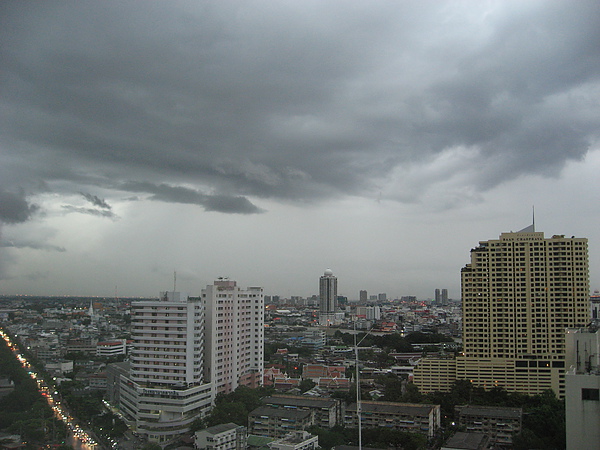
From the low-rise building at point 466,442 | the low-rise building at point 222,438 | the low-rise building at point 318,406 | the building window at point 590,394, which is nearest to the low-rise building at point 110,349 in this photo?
the low-rise building at point 318,406

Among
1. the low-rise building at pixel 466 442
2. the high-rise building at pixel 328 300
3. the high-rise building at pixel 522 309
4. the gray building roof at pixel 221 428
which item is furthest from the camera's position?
the high-rise building at pixel 328 300

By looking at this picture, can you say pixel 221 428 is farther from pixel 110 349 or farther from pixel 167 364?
pixel 110 349

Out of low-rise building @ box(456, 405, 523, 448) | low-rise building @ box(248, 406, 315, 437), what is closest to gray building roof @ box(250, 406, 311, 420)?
low-rise building @ box(248, 406, 315, 437)

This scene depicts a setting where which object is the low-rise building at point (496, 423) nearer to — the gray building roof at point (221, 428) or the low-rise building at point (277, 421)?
the low-rise building at point (277, 421)

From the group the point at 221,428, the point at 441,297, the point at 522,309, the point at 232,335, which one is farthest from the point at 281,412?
the point at 441,297

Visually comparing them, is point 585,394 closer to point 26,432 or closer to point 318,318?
point 26,432

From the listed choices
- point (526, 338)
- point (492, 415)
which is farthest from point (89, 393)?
point (526, 338)

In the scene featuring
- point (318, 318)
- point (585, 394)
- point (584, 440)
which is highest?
point (585, 394)
